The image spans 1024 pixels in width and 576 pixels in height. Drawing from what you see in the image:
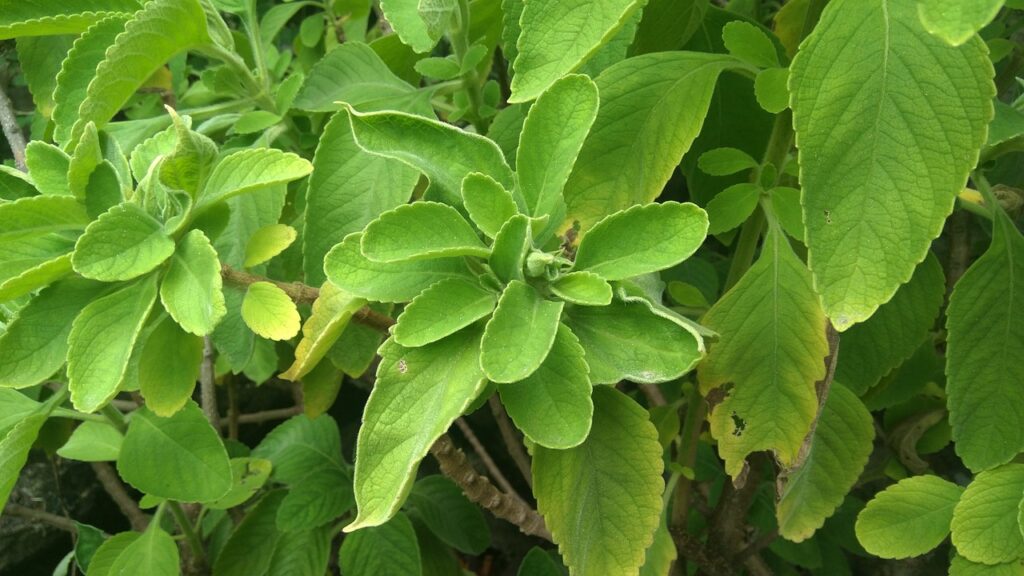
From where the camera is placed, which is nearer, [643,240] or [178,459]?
[643,240]

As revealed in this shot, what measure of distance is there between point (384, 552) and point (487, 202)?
2.22ft

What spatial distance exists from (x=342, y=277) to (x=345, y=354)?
12.4 inches

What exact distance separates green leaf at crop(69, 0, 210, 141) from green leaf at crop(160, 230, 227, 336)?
136 mm

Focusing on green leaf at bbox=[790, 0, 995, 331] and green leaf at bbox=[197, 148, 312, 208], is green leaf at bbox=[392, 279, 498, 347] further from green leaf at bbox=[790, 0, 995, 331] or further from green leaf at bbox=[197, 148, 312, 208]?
green leaf at bbox=[790, 0, 995, 331]

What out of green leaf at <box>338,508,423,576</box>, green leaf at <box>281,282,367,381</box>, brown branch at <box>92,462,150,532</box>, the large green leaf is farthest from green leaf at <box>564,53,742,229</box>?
brown branch at <box>92,462,150,532</box>

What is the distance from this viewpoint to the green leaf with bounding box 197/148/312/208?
28.1 inches

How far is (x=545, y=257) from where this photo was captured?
0.68 metres

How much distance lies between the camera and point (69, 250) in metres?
0.77

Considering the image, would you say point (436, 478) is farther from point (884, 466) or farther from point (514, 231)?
point (514, 231)

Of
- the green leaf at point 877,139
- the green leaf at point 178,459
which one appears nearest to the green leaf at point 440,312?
the green leaf at point 877,139

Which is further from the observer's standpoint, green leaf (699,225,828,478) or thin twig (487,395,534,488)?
thin twig (487,395,534,488)

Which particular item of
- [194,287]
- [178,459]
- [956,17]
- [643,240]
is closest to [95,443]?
[178,459]

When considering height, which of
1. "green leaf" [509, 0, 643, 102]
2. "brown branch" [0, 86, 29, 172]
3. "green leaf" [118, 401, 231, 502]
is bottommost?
"green leaf" [118, 401, 231, 502]

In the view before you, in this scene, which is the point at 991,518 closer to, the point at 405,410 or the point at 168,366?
the point at 405,410
